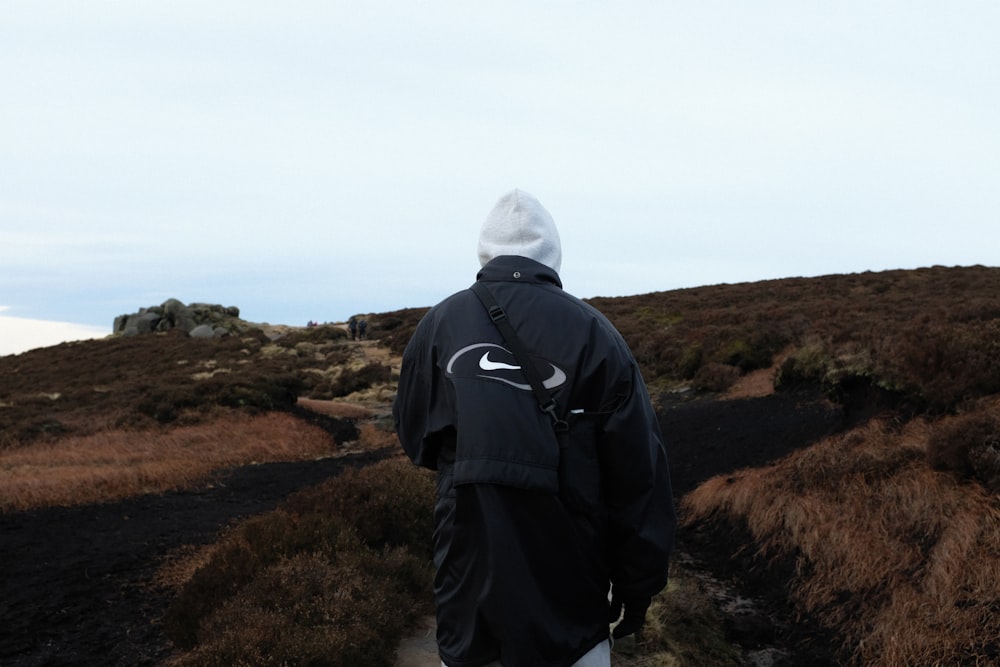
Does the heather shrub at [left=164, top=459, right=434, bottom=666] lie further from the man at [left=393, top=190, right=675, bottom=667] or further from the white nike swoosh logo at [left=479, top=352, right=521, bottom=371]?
the white nike swoosh logo at [left=479, top=352, right=521, bottom=371]

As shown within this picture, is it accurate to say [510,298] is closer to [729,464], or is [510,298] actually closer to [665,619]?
[665,619]

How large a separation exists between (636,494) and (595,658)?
22.0 inches

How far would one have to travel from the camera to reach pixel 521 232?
2.80 metres

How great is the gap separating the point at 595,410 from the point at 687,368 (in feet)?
64.3

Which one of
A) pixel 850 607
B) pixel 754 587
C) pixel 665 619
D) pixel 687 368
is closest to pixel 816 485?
pixel 754 587

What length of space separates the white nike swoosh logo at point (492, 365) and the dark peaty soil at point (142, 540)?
15.6ft

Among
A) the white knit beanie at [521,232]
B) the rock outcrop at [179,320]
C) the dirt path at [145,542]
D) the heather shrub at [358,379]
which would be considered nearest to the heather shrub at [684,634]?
the dirt path at [145,542]

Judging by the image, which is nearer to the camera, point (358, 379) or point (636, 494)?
point (636, 494)

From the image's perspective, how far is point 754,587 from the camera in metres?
7.71

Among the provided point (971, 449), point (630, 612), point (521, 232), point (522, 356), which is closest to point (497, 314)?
point (522, 356)

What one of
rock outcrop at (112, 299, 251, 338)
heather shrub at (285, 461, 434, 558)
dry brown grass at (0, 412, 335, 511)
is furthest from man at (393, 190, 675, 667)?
rock outcrop at (112, 299, 251, 338)

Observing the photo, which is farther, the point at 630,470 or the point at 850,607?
the point at 850,607

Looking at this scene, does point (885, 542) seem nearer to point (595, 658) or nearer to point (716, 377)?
point (595, 658)

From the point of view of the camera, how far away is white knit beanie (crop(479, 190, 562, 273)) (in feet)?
9.18
